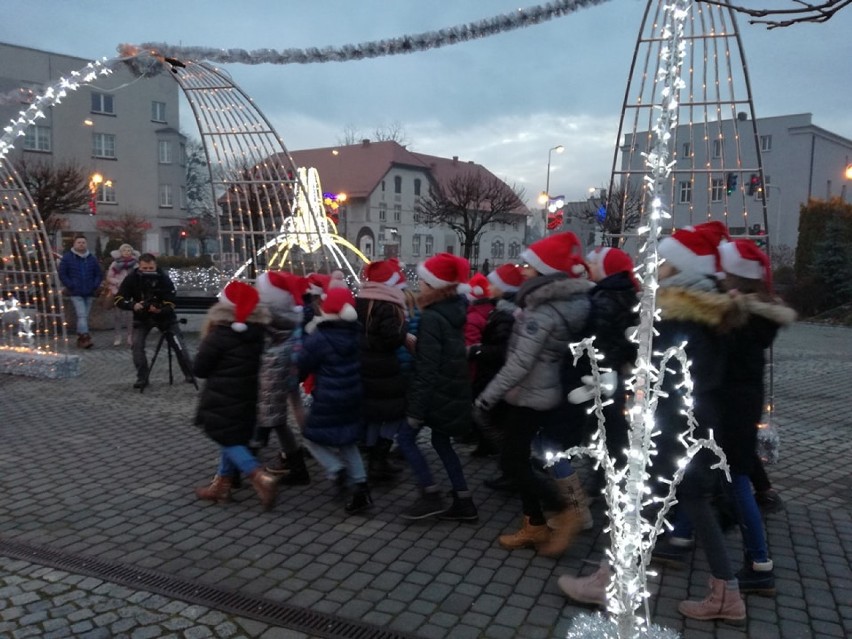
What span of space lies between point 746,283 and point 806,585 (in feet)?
5.52

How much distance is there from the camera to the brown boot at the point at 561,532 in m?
4.24

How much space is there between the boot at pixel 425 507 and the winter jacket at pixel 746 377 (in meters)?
1.90

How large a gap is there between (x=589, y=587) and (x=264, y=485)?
2265 millimetres

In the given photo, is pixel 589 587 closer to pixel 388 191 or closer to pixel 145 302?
pixel 145 302

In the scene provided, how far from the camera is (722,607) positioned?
352cm

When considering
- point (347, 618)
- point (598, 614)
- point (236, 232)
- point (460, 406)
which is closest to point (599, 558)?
point (598, 614)

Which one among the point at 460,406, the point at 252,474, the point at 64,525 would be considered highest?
the point at 460,406

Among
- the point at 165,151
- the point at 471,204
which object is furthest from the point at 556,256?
the point at 165,151

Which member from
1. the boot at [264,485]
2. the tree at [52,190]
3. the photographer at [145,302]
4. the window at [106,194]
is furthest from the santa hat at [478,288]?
the window at [106,194]

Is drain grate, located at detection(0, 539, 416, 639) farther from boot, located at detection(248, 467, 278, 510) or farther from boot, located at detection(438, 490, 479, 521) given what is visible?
→ boot, located at detection(438, 490, 479, 521)

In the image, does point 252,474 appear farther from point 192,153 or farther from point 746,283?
point 192,153

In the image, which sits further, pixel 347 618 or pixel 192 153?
pixel 192 153

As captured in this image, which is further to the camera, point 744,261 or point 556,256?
point 556,256

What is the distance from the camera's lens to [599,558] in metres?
4.26
